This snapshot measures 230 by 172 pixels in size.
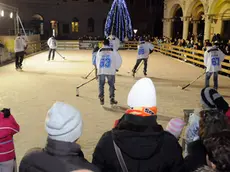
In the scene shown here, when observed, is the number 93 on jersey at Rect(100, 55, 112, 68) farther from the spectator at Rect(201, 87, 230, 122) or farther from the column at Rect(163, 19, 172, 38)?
the column at Rect(163, 19, 172, 38)

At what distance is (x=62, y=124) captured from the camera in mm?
1925

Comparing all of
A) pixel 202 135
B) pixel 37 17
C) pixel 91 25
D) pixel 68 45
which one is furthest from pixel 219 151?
pixel 37 17

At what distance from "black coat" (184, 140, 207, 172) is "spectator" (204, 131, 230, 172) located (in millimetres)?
445

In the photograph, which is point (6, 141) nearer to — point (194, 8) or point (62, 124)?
point (62, 124)

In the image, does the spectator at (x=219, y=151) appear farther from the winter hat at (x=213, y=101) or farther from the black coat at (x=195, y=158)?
the winter hat at (x=213, y=101)

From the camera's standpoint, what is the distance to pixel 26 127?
5.81 m

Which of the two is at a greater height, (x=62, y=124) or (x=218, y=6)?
(x=218, y=6)

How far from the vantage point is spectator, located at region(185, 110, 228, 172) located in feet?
7.23

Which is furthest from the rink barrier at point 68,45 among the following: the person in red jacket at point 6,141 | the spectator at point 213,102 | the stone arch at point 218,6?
the spectator at point 213,102

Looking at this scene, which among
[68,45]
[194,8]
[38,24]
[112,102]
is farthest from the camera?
[38,24]

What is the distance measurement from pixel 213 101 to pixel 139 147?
1.65 metres

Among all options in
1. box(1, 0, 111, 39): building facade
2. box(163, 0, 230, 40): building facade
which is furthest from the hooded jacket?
box(1, 0, 111, 39): building facade

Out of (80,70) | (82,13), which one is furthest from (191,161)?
(82,13)

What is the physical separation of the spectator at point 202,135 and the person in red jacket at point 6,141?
189cm
